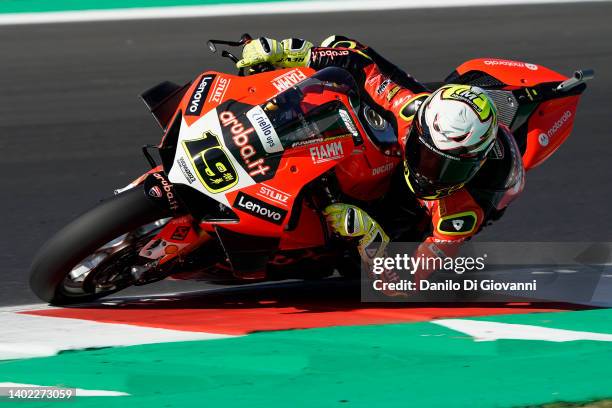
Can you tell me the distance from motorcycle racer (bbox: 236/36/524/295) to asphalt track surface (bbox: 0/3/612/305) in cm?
128

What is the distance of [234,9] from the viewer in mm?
16438

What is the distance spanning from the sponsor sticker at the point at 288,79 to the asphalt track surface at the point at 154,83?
1292mm

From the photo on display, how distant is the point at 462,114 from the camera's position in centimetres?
511

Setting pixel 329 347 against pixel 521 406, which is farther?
pixel 329 347

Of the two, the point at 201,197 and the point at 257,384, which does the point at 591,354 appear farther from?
the point at 201,197

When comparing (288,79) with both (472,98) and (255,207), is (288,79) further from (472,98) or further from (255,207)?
(472,98)

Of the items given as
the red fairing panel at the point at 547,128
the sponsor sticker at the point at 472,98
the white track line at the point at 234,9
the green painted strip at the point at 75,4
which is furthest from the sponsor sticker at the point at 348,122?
the green painted strip at the point at 75,4

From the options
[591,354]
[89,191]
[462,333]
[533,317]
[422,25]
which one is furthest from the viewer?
[422,25]

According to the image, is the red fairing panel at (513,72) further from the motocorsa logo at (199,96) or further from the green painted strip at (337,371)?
the green painted strip at (337,371)

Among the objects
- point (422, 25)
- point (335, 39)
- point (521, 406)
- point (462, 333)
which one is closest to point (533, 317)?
point (462, 333)

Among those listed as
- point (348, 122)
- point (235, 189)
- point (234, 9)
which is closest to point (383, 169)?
point (348, 122)

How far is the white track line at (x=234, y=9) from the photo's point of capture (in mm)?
15602

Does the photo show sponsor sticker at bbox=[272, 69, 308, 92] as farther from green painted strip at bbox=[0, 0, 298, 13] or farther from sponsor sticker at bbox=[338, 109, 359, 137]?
green painted strip at bbox=[0, 0, 298, 13]

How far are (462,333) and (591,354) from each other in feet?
1.99
